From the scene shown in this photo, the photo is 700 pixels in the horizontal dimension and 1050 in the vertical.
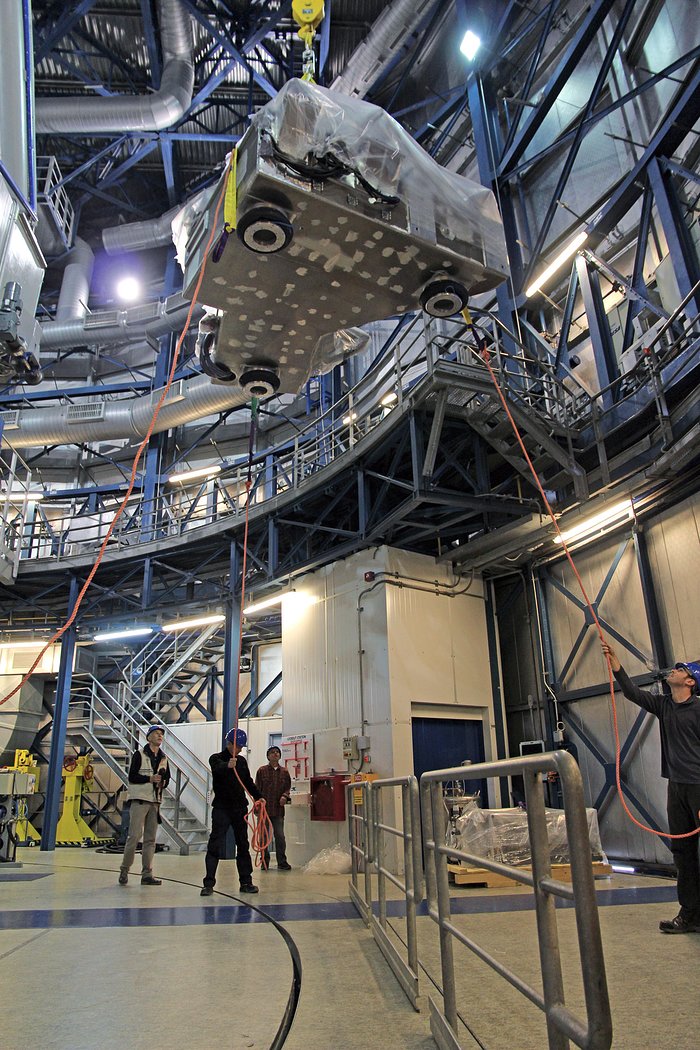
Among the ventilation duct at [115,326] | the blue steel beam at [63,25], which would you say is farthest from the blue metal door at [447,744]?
the blue steel beam at [63,25]

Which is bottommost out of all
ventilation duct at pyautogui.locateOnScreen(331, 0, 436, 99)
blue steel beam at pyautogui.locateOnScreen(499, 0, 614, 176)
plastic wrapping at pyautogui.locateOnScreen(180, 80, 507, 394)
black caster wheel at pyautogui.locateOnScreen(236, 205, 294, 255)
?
black caster wheel at pyautogui.locateOnScreen(236, 205, 294, 255)

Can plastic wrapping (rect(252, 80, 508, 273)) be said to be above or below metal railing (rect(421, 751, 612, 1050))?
above

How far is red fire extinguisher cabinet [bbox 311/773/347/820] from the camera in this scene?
474 inches

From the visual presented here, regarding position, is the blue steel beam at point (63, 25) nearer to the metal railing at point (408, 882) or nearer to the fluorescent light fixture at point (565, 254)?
the fluorescent light fixture at point (565, 254)

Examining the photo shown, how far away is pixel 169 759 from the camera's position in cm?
1794

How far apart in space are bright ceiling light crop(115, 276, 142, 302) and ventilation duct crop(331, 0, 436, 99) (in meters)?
14.1

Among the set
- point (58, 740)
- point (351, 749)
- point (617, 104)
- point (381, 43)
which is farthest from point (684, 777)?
point (381, 43)

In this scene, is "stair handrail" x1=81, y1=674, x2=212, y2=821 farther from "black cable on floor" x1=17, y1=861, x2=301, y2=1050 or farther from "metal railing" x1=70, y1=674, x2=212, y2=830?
"black cable on floor" x1=17, y1=861, x2=301, y2=1050

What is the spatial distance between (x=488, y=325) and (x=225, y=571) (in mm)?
9219

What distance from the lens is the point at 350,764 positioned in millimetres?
12047

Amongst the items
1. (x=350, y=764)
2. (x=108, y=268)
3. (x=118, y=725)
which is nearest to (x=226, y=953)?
(x=350, y=764)

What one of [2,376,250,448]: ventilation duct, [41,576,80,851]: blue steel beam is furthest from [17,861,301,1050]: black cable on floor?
[2,376,250,448]: ventilation duct

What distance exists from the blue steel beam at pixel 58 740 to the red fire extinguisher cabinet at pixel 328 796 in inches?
328

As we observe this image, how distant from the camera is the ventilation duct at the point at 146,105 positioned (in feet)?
67.5
